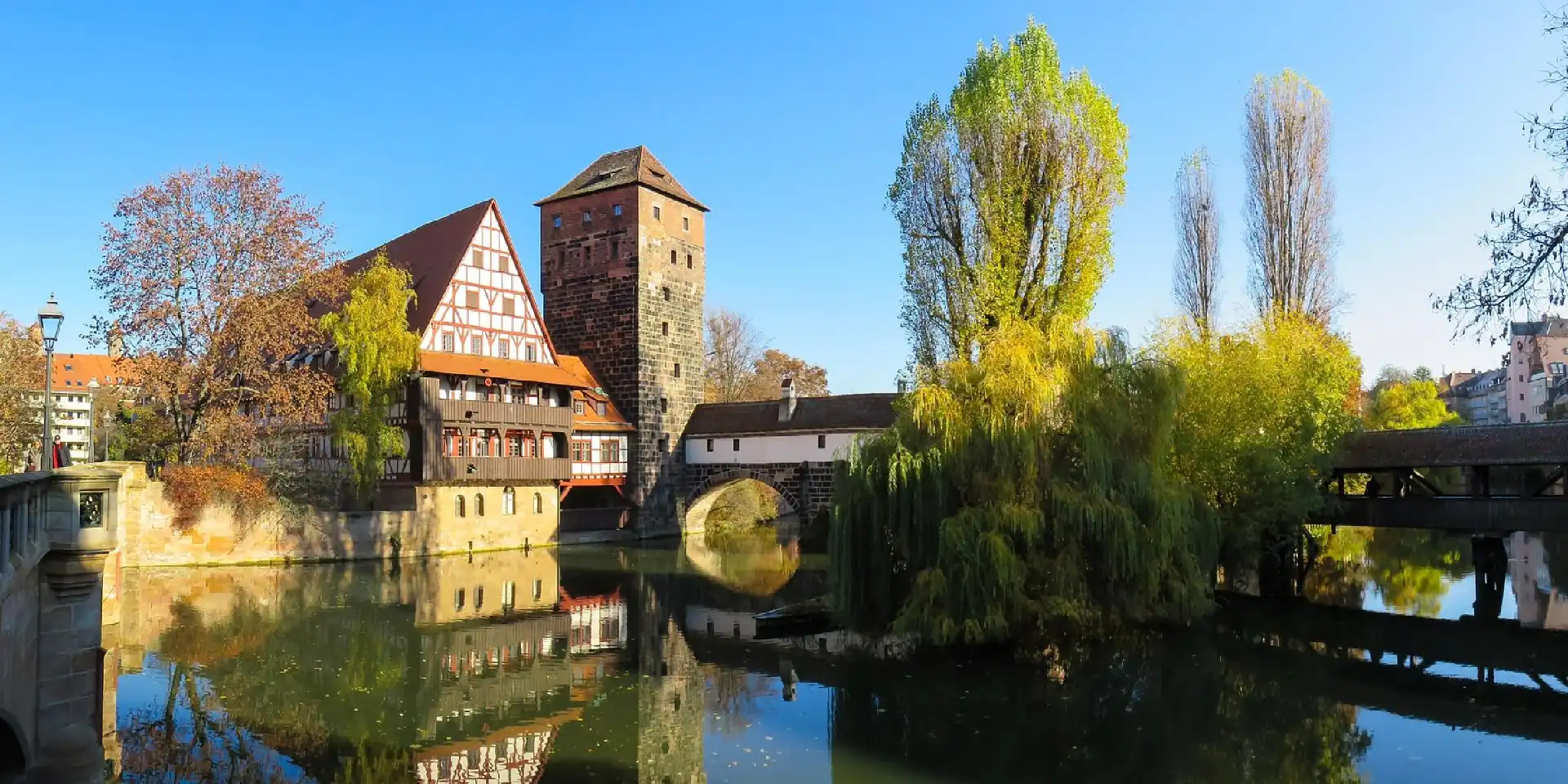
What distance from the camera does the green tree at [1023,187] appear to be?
20.8 meters

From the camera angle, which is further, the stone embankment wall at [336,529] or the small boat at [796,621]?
the stone embankment wall at [336,529]

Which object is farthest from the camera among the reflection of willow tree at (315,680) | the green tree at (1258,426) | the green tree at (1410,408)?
the green tree at (1410,408)

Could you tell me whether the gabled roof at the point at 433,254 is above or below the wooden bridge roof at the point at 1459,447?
above

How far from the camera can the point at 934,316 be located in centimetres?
2244

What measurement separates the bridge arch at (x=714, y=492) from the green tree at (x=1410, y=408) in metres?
23.2

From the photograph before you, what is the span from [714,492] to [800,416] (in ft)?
16.5

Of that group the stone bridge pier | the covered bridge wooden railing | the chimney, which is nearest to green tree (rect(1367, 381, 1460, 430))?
the covered bridge wooden railing

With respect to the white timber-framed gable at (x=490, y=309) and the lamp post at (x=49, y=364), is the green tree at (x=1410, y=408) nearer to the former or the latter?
the white timber-framed gable at (x=490, y=309)

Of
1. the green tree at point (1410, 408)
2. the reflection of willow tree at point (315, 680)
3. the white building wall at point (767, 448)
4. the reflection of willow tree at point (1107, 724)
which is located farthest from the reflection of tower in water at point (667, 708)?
the green tree at point (1410, 408)

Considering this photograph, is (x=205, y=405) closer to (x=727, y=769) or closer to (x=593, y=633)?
(x=593, y=633)

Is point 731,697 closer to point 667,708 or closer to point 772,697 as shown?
point 772,697

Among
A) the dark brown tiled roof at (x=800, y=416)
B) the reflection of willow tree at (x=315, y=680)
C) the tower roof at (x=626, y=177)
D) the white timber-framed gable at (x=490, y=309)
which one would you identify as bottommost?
the reflection of willow tree at (x=315, y=680)

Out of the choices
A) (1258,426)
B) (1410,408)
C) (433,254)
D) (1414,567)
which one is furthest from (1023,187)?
(1410,408)

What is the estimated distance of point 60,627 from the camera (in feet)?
28.0
